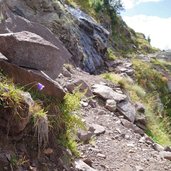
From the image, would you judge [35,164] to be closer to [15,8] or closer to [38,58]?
[38,58]

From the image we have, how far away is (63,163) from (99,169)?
165 centimetres

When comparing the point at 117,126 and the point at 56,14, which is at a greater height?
the point at 56,14

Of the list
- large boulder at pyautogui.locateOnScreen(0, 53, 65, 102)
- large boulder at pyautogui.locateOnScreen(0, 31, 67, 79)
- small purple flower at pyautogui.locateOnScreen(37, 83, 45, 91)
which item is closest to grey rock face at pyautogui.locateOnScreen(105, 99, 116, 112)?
large boulder at pyautogui.locateOnScreen(0, 31, 67, 79)

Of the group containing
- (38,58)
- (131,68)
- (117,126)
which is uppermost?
(131,68)

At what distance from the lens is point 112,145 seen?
7.57m

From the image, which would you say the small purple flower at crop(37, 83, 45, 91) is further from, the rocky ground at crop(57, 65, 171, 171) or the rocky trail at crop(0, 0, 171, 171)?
the rocky ground at crop(57, 65, 171, 171)

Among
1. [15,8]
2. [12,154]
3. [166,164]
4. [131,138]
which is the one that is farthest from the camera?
[15,8]

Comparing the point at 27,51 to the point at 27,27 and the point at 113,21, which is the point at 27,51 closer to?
the point at 27,27

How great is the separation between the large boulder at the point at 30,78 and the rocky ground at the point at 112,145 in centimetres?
105

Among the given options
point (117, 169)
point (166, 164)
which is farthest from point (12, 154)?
point (166, 164)

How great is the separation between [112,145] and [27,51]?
3.24 m

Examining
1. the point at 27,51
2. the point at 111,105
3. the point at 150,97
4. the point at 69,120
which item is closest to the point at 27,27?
the point at 27,51

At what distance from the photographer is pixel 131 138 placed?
8367 mm

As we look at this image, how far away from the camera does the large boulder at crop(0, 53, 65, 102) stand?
15.6 feet
